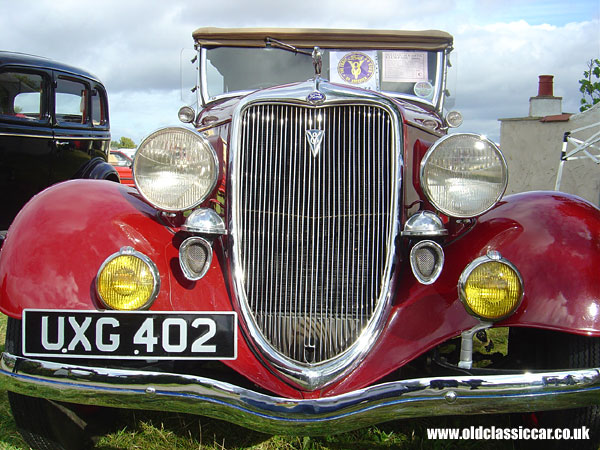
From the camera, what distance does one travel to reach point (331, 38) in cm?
354

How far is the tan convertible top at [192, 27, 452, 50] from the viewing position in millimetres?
3533

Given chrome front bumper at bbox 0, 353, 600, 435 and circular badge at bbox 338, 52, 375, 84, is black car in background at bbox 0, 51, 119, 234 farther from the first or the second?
chrome front bumper at bbox 0, 353, 600, 435

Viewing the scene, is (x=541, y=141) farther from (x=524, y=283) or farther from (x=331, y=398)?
(x=331, y=398)

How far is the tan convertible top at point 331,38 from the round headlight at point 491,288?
7.04 feet

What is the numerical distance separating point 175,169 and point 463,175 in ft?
3.56

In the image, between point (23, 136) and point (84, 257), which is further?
point (23, 136)

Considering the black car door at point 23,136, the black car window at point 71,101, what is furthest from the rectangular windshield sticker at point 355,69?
the black car window at point 71,101

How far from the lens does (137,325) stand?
178cm

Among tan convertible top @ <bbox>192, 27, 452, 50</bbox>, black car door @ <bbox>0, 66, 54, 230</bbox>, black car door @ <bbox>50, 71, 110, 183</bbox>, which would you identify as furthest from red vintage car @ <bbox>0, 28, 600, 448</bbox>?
black car door @ <bbox>50, 71, 110, 183</bbox>

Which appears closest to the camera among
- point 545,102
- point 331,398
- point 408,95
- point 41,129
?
point 331,398

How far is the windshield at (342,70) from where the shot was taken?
3.49 metres

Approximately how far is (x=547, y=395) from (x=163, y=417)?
1.73 metres

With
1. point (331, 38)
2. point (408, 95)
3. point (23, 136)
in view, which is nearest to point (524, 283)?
point (408, 95)

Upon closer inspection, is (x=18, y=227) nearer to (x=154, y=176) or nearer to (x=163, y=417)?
(x=154, y=176)
